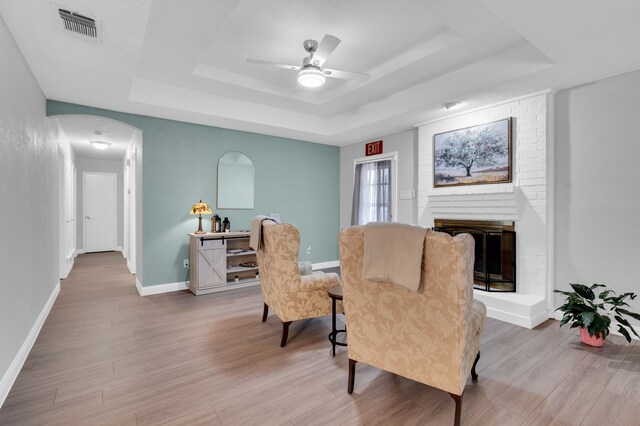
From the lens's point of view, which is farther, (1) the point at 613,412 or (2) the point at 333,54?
(2) the point at 333,54

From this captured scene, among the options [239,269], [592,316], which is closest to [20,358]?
[239,269]

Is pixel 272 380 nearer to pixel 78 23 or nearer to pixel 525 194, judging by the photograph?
pixel 78 23

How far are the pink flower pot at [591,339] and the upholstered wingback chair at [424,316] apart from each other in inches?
61.7

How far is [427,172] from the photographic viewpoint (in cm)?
475

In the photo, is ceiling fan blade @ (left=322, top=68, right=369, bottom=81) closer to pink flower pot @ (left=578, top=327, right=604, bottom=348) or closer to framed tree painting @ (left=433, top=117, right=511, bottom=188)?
framed tree painting @ (left=433, top=117, right=511, bottom=188)

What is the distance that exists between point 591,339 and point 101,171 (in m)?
10.2

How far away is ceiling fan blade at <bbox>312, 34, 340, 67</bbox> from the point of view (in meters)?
2.67

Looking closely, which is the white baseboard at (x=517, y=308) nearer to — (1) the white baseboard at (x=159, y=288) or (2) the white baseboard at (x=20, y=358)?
(1) the white baseboard at (x=159, y=288)

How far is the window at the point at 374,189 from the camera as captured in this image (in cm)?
566

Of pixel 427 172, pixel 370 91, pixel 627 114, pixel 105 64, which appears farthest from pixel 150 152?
pixel 627 114

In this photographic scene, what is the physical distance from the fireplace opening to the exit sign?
215cm

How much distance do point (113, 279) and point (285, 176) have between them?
3.45m

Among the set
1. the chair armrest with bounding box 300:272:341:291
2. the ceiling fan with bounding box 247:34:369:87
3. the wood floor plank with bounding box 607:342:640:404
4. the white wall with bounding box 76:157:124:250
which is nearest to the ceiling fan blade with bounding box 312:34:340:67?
the ceiling fan with bounding box 247:34:369:87

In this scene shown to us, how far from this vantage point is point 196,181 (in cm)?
479
